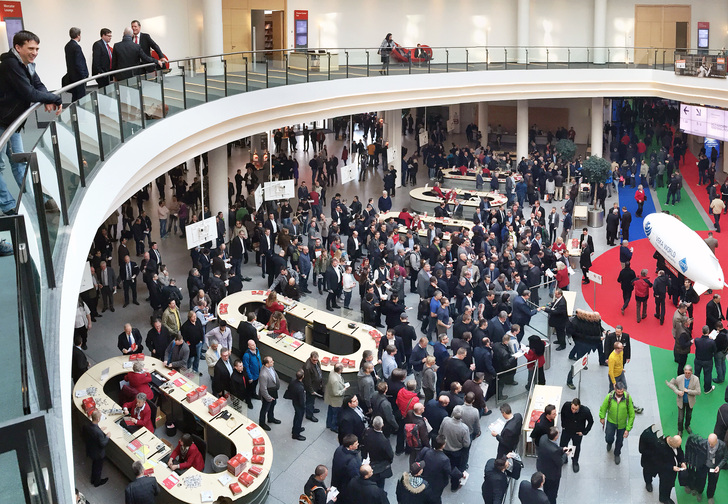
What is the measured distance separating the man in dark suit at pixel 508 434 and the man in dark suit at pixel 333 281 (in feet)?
22.9

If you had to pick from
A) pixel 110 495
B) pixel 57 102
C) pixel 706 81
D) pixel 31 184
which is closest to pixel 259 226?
pixel 110 495

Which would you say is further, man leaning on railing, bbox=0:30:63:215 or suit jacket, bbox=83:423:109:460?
suit jacket, bbox=83:423:109:460

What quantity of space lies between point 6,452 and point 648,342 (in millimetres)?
14527

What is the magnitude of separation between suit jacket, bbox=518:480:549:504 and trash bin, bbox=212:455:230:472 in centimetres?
395

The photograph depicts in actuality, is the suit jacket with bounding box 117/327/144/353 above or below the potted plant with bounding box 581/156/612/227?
below

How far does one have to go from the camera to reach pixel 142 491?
9102 mm

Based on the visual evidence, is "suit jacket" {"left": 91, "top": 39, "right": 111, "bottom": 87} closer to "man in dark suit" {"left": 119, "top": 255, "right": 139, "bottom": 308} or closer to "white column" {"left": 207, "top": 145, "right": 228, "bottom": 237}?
"man in dark suit" {"left": 119, "top": 255, "right": 139, "bottom": 308}

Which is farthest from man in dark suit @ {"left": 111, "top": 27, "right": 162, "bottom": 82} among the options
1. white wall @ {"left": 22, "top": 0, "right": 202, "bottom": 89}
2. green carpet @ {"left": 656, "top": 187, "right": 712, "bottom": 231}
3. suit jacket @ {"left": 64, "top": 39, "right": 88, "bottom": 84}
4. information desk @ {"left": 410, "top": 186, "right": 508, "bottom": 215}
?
green carpet @ {"left": 656, "top": 187, "right": 712, "bottom": 231}

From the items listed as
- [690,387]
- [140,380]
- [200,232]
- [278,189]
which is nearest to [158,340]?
[140,380]

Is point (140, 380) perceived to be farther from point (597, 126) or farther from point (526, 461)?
point (597, 126)

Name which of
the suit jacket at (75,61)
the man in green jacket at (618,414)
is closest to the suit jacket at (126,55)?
the suit jacket at (75,61)

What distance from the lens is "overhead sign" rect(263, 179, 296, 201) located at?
19500 mm

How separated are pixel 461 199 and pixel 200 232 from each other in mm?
10718

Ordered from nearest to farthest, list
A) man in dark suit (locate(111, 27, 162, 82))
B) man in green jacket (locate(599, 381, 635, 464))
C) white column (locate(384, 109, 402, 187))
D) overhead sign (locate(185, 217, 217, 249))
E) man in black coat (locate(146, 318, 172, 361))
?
man in green jacket (locate(599, 381, 635, 464)) < man in dark suit (locate(111, 27, 162, 82)) < man in black coat (locate(146, 318, 172, 361)) < overhead sign (locate(185, 217, 217, 249)) < white column (locate(384, 109, 402, 187))
